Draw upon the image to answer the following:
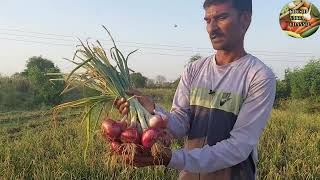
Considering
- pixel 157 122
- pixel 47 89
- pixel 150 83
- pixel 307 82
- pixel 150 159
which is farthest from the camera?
pixel 150 83

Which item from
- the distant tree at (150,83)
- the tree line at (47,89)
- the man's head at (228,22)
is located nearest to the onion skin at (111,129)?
the man's head at (228,22)

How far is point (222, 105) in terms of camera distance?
2.00 m

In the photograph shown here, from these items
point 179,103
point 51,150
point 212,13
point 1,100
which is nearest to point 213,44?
point 212,13

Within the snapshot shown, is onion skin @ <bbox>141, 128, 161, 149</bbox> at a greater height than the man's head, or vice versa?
the man's head

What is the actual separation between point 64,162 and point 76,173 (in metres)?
0.24

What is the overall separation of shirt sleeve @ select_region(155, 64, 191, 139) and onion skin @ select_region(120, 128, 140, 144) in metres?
0.20

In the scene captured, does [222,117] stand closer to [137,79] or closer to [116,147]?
[116,147]

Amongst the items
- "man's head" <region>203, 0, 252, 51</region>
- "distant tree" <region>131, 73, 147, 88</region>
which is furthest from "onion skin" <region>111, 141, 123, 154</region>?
"man's head" <region>203, 0, 252, 51</region>

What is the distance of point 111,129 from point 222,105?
1.61ft

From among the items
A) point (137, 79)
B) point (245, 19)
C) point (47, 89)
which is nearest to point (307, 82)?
point (47, 89)

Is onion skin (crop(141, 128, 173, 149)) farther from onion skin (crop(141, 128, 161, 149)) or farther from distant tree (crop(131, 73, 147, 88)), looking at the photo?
distant tree (crop(131, 73, 147, 88))

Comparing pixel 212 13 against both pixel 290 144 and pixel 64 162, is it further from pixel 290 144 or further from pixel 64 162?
pixel 290 144

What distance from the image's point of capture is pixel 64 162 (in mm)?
4812

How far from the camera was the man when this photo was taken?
1907 millimetres
